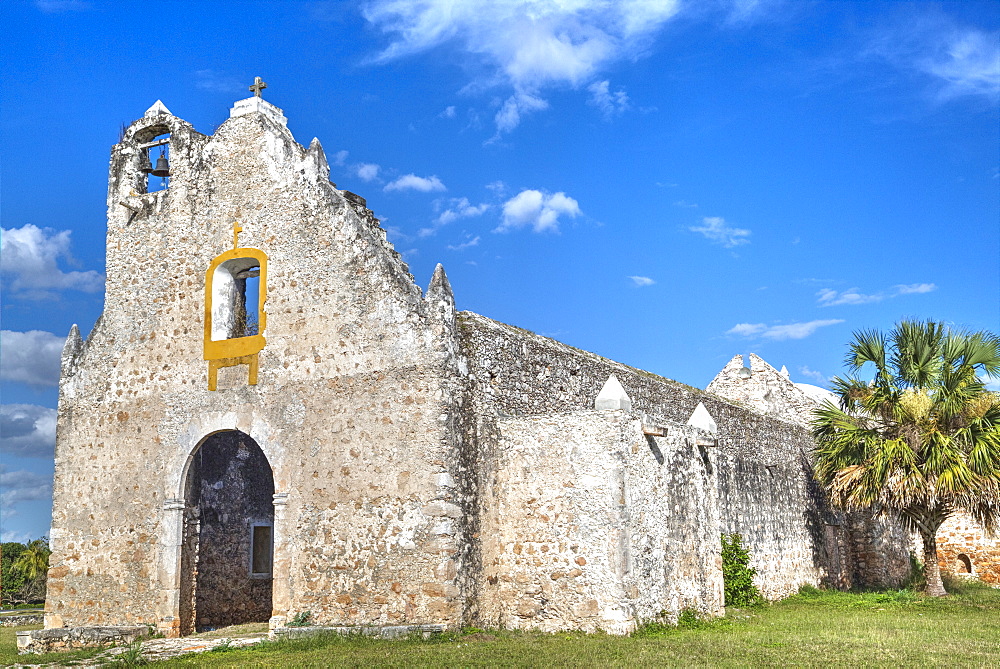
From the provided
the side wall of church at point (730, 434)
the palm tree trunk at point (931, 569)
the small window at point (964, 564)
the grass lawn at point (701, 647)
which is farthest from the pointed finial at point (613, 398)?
the small window at point (964, 564)

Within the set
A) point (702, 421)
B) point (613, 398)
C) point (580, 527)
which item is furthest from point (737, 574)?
point (613, 398)

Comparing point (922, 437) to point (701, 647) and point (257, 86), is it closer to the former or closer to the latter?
point (701, 647)

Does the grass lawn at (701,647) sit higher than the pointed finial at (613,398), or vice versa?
the pointed finial at (613,398)

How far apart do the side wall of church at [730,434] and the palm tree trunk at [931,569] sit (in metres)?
2.67

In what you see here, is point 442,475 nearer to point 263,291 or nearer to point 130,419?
point 263,291

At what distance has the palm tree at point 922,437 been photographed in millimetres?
16641

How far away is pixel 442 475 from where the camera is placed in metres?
12.1

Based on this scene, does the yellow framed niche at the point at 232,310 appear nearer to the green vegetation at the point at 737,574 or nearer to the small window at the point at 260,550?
the small window at the point at 260,550

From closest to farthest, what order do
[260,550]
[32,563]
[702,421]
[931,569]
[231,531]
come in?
[702,421], [231,531], [260,550], [931,569], [32,563]

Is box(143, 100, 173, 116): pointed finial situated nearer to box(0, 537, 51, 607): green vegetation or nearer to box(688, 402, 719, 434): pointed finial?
box(688, 402, 719, 434): pointed finial

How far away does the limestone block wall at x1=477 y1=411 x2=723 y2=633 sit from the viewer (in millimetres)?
11906

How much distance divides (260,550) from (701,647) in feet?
29.9

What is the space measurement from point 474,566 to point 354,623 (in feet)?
5.72

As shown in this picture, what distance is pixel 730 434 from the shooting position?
18.6 m
